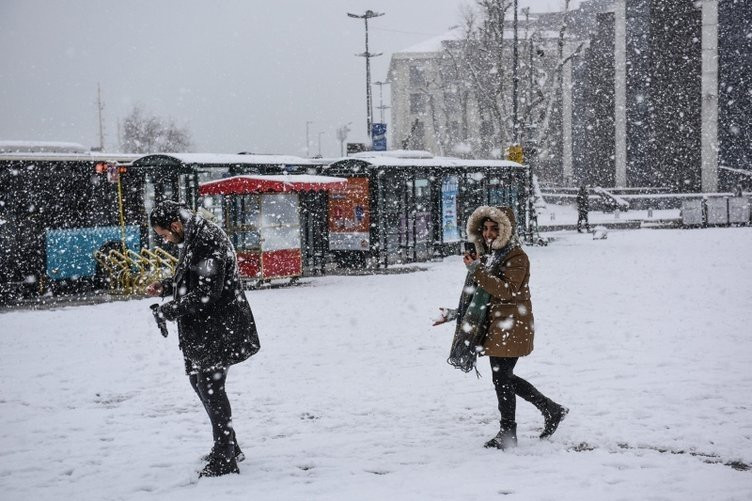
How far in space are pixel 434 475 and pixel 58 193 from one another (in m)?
14.6

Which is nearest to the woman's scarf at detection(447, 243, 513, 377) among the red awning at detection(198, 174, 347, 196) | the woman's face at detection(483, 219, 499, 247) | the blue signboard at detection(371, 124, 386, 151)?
the woman's face at detection(483, 219, 499, 247)

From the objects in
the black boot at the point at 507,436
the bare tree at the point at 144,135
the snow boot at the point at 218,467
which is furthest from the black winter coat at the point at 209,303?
the bare tree at the point at 144,135

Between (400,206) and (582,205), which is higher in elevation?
(400,206)

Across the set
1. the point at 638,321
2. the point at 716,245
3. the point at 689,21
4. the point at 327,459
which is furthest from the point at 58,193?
the point at 689,21

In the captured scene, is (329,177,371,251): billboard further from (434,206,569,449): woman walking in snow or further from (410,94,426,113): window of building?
(410,94,426,113): window of building

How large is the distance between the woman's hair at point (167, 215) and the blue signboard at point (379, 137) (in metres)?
23.7

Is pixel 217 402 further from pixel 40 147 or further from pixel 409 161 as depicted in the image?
pixel 409 161

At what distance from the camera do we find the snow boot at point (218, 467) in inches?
205

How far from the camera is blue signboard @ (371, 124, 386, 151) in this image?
2881cm

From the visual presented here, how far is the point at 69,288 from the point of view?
59.4ft

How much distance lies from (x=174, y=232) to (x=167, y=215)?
0.12 m

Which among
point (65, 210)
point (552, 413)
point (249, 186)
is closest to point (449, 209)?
point (249, 186)

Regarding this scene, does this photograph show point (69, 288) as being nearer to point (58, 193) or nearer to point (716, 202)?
point (58, 193)

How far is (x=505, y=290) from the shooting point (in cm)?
526
